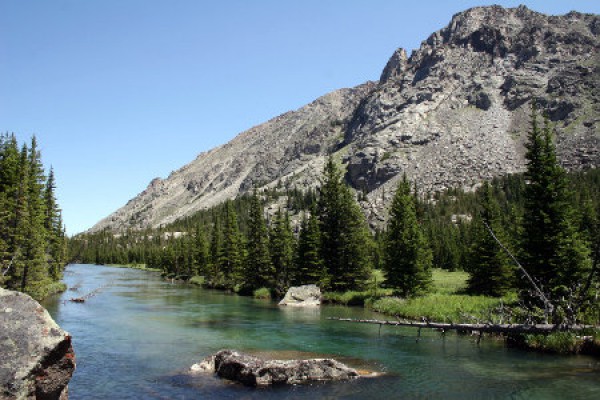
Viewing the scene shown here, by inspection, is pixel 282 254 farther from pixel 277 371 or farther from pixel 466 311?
pixel 277 371

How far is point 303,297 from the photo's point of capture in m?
59.4

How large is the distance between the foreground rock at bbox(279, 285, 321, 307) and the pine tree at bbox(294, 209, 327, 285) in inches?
192

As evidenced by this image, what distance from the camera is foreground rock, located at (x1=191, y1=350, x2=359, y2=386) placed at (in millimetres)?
20906

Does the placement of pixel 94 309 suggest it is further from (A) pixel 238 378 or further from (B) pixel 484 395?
(B) pixel 484 395

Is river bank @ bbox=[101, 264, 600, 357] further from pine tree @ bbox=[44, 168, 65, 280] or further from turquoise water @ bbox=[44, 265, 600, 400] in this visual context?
pine tree @ bbox=[44, 168, 65, 280]

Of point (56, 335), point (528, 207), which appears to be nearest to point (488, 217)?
point (528, 207)

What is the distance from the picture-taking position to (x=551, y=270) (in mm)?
33750

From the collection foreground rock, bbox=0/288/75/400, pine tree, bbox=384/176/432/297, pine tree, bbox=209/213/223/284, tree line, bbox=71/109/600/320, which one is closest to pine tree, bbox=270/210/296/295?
tree line, bbox=71/109/600/320

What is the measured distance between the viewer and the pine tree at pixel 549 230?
3266cm

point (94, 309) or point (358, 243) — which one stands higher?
point (358, 243)

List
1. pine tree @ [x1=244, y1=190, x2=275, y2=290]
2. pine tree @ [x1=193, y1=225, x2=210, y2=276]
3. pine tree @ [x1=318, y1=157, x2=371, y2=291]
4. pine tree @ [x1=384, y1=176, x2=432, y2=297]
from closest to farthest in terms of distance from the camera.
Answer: pine tree @ [x1=384, y1=176, x2=432, y2=297], pine tree @ [x1=318, y1=157, x2=371, y2=291], pine tree @ [x1=244, y1=190, x2=275, y2=290], pine tree @ [x1=193, y1=225, x2=210, y2=276]

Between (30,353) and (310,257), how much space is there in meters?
55.4

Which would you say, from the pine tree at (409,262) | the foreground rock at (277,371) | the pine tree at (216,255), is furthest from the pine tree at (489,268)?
the pine tree at (216,255)

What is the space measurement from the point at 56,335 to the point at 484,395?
16892 millimetres
